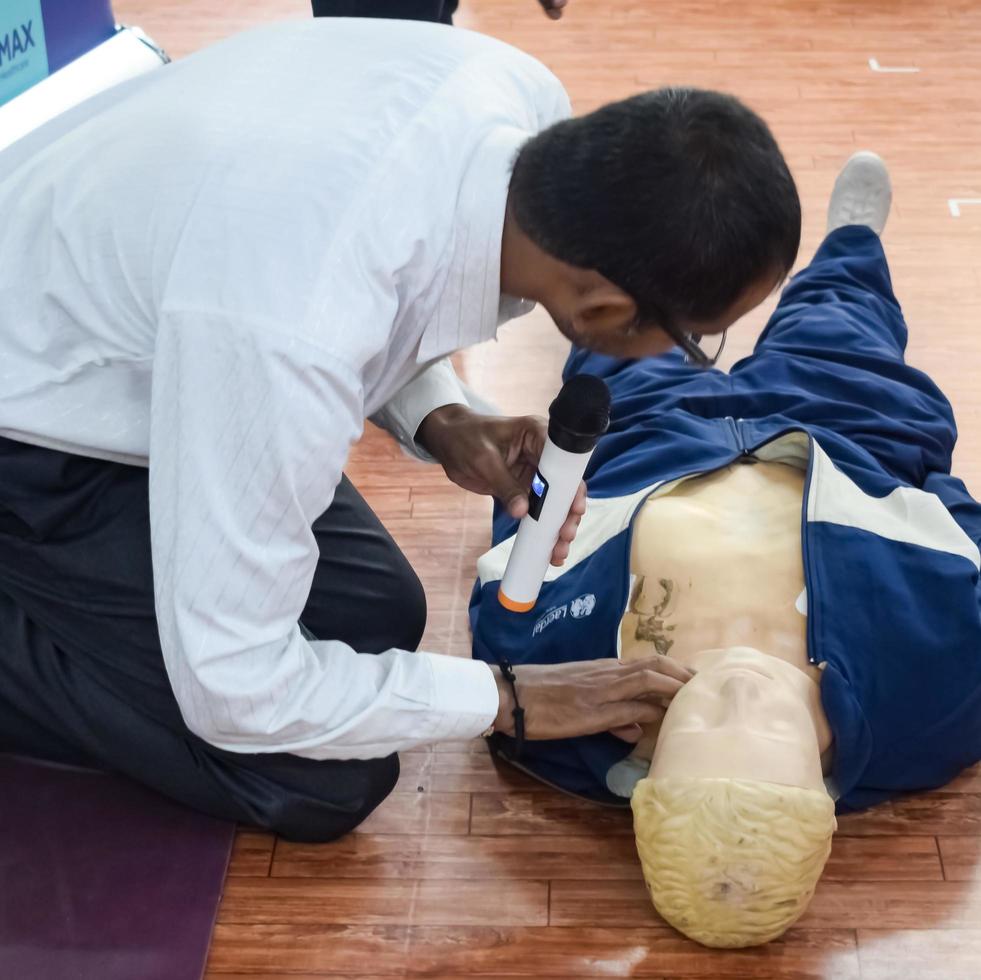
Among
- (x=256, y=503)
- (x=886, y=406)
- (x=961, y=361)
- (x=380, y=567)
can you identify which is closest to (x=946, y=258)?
(x=961, y=361)

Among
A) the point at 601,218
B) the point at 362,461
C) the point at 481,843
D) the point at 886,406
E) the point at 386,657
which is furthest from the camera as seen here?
the point at 362,461

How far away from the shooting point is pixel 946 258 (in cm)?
263

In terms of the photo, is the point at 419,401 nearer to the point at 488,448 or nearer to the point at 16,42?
the point at 488,448

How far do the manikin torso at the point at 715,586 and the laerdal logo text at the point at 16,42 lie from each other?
59.1 inches

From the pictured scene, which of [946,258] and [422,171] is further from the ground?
[422,171]

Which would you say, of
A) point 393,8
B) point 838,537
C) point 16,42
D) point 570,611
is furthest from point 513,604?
point 16,42

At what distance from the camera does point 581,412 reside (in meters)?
1.35

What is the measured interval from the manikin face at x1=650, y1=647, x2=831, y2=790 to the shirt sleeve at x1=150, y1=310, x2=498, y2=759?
33 centimetres

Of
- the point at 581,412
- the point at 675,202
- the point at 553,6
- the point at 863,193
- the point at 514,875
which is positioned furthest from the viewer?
the point at 863,193

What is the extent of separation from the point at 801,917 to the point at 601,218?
2.88 ft

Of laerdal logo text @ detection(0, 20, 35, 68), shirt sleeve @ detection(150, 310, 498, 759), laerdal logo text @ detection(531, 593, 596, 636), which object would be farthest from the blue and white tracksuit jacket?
laerdal logo text @ detection(0, 20, 35, 68)

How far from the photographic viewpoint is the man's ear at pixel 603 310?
1.15m

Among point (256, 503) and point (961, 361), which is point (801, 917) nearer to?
point (256, 503)

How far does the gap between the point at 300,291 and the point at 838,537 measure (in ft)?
2.65
